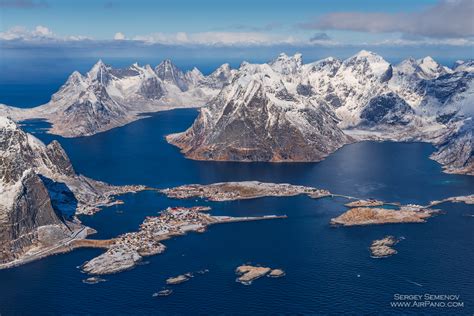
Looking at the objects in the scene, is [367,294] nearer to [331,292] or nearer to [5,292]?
[331,292]

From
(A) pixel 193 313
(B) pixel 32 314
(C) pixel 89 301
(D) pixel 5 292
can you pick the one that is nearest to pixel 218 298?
(A) pixel 193 313

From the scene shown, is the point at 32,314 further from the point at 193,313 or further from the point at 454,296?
the point at 454,296

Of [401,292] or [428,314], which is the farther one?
[401,292]

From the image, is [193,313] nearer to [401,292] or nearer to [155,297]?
[155,297]

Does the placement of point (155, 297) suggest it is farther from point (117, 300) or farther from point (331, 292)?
point (331, 292)

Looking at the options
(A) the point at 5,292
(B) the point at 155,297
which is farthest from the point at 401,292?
(A) the point at 5,292

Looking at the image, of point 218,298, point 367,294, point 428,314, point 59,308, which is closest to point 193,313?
point 218,298

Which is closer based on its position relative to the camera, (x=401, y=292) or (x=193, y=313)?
(x=193, y=313)
